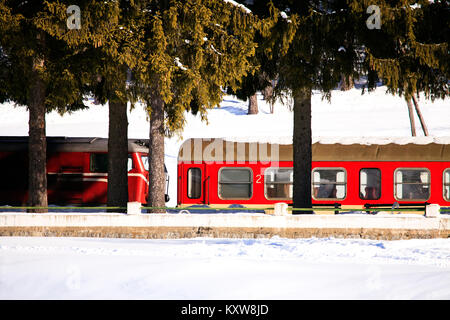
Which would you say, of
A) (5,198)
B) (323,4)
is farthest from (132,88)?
(5,198)

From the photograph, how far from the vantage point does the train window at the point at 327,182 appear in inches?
746

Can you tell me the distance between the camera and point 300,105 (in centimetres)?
1706

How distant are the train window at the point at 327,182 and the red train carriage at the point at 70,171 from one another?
6.08 m

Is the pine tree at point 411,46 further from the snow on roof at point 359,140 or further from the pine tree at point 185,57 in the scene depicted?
the pine tree at point 185,57

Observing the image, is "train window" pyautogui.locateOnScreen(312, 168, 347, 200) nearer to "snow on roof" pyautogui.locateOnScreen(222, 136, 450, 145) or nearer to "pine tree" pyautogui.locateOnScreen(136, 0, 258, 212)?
"snow on roof" pyautogui.locateOnScreen(222, 136, 450, 145)

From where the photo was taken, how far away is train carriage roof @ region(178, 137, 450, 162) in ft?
62.1

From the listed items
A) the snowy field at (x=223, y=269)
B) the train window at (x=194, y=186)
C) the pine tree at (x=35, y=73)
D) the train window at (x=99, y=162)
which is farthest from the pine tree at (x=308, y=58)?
the train window at (x=99, y=162)

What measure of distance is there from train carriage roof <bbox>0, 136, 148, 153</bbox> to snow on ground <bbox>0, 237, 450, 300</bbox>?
639 centimetres

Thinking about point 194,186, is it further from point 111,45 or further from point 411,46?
point 411,46

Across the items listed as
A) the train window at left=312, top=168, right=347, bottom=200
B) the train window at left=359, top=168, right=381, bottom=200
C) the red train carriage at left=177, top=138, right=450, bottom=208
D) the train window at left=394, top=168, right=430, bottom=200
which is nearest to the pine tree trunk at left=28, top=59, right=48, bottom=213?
the red train carriage at left=177, top=138, right=450, bottom=208

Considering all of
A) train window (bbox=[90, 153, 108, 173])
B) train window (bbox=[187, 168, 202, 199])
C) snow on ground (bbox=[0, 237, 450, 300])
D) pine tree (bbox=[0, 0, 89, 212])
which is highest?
pine tree (bbox=[0, 0, 89, 212])
